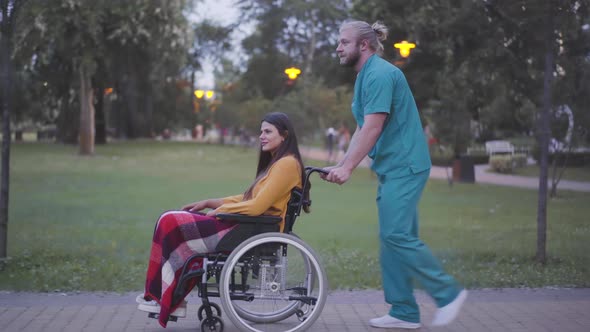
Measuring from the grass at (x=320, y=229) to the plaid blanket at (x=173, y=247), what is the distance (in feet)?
6.56

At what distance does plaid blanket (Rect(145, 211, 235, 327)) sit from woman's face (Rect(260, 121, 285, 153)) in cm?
59

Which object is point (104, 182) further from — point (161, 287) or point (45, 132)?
point (45, 132)

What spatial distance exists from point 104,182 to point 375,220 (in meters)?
10.8

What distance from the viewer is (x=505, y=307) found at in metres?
5.74

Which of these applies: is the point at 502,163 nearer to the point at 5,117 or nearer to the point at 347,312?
the point at 5,117

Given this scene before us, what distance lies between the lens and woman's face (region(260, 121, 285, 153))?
5.03m

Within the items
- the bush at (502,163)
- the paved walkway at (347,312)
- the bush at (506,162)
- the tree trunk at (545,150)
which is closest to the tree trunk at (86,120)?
the bush at (506,162)

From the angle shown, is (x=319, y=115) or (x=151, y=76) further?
(x=151, y=76)

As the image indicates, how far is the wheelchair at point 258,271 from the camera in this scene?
466cm

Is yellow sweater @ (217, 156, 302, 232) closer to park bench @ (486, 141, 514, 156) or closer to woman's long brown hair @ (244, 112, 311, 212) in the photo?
woman's long brown hair @ (244, 112, 311, 212)

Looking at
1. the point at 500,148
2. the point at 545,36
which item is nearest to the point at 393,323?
the point at 545,36

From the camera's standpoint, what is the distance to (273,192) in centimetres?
481

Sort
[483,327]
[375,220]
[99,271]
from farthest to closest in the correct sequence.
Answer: [375,220] < [99,271] < [483,327]

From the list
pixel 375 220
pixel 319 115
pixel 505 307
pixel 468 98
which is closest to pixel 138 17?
pixel 319 115
